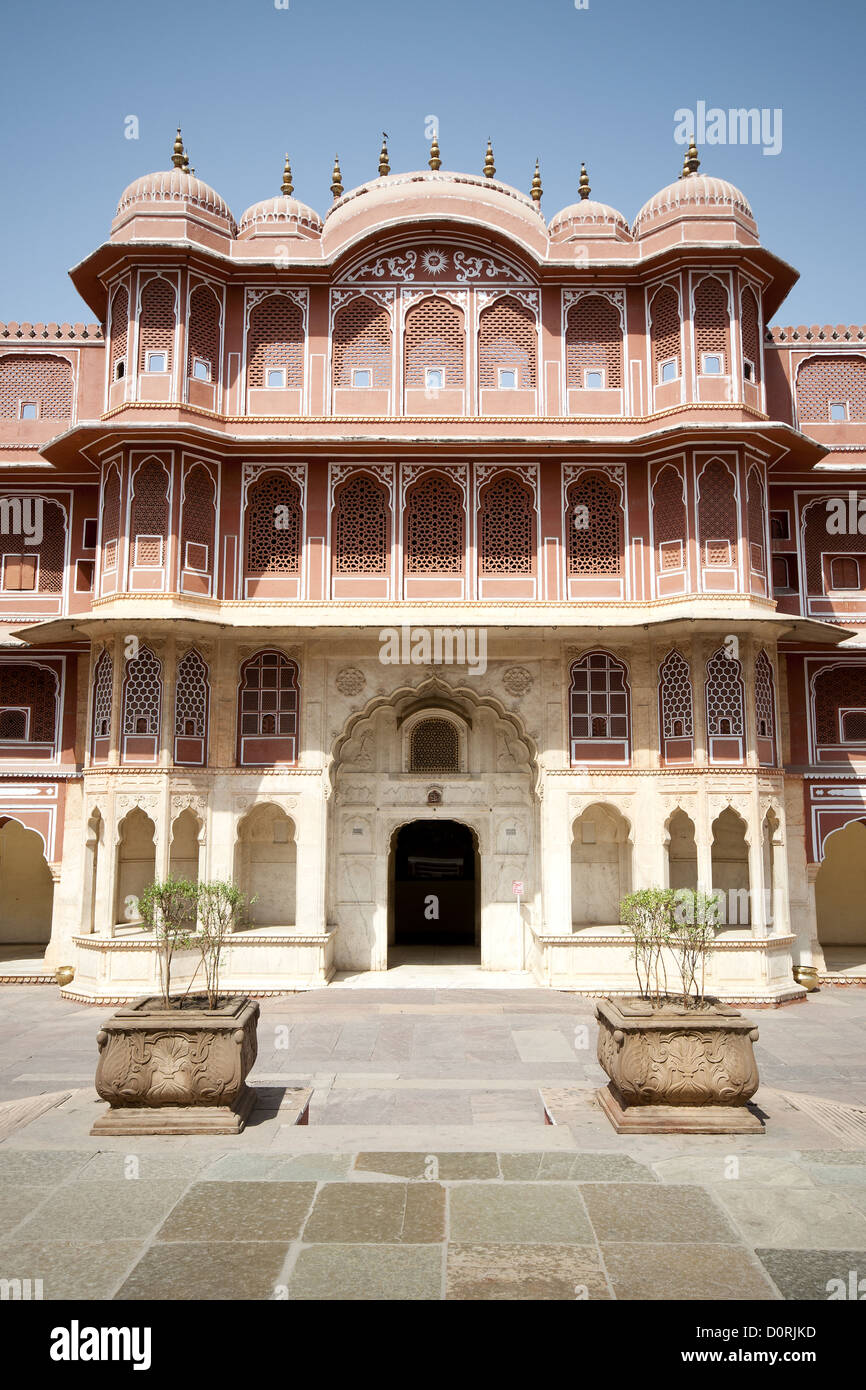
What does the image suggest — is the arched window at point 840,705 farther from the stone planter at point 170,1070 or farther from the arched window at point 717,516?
the stone planter at point 170,1070

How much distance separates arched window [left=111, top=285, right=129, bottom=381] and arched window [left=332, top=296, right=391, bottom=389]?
11.0 ft

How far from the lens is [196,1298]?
14.8 feet

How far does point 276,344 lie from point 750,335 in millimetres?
7762

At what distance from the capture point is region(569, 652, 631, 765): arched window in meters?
14.9

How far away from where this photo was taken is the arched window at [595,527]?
50.0ft

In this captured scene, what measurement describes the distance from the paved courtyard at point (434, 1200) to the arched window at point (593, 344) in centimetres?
1095

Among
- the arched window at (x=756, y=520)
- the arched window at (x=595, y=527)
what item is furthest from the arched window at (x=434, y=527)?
the arched window at (x=756, y=520)

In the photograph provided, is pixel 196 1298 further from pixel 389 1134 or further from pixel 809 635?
pixel 809 635

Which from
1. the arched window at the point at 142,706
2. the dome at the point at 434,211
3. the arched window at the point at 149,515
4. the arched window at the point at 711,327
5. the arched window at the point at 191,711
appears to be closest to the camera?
the arched window at the point at 142,706

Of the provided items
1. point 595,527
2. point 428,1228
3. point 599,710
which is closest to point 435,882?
point 599,710

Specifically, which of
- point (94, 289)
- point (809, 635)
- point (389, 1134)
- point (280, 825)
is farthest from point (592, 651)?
point (94, 289)

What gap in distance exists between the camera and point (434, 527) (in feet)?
50.5

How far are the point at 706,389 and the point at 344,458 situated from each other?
19.2 ft

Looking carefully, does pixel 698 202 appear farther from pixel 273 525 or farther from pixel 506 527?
pixel 273 525
